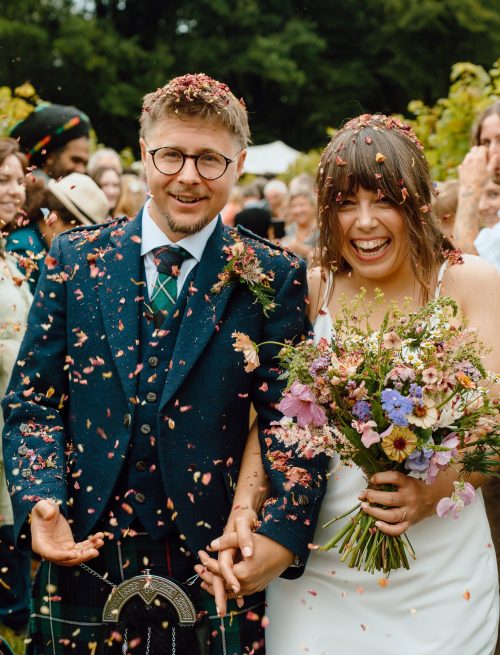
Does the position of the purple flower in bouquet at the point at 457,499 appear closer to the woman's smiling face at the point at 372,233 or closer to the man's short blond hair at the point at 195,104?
the woman's smiling face at the point at 372,233

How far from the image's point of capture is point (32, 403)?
3045 millimetres

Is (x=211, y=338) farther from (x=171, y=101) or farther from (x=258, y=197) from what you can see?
(x=258, y=197)

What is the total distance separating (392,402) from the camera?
8.46ft

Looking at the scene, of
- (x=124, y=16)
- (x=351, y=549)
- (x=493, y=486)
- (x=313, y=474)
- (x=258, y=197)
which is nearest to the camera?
(x=351, y=549)

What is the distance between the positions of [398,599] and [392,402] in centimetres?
95

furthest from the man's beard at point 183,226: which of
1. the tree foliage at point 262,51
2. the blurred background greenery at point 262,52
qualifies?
the tree foliage at point 262,51

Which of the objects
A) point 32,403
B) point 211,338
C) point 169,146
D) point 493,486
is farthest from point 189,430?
point 493,486

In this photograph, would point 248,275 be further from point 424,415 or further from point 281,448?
point 424,415

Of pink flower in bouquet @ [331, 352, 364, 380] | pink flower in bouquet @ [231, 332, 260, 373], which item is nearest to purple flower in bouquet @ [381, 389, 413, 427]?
pink flower in bouquet @ [331, 352, 364, 380]

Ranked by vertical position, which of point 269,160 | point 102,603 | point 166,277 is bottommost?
point 102,603

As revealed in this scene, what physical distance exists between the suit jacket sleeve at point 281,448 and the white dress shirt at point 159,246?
318 mm

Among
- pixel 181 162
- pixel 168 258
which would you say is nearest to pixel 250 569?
pixel 168 258

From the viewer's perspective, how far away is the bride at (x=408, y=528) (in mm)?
3156

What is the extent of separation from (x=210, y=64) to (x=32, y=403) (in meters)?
26.5
